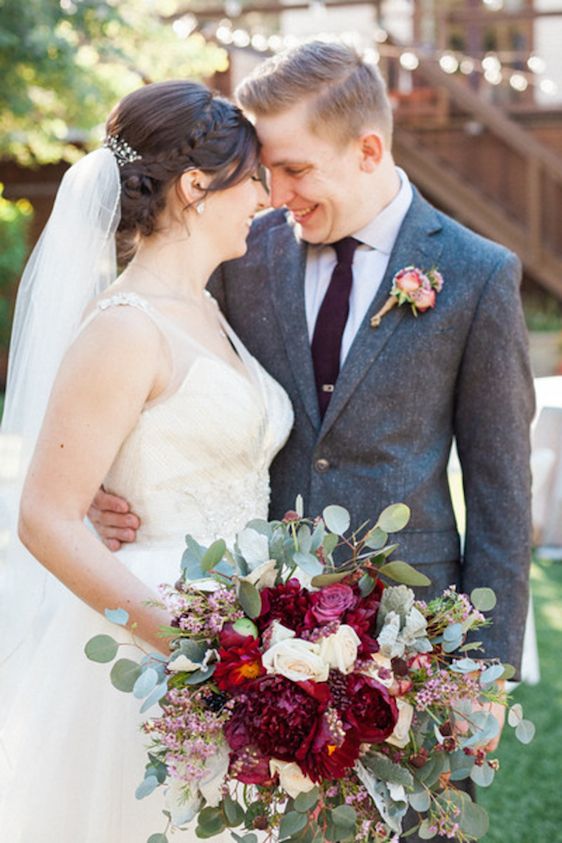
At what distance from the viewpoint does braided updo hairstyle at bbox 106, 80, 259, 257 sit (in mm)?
2588

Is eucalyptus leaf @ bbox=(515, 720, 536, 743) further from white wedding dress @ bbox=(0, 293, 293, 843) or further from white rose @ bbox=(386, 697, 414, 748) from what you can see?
white wedding dress @ bbox=(0, 293, 293, 843)

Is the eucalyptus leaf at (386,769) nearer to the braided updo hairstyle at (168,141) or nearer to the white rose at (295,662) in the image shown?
the white rose at (295,662)

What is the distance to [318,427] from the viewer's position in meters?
2.76

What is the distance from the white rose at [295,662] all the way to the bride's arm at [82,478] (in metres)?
0.51

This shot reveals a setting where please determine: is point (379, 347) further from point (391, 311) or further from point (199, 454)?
point (199, 454)

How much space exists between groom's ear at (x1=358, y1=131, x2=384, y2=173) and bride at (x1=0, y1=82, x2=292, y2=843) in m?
0.29

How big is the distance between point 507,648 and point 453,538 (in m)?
0.29

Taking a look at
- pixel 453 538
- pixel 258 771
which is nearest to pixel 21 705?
pixel 258 771

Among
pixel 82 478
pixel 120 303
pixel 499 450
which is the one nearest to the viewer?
pixel 82 478

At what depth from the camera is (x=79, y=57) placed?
1111 centimetres

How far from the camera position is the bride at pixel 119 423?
7.57 feet

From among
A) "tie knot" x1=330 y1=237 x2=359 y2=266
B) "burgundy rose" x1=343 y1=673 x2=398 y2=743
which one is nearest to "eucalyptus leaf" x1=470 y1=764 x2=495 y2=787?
"burgundy rose" x1=343 y1=673 x2=398 y2=743

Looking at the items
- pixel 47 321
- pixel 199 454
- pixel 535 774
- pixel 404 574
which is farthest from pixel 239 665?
pixel 535 774

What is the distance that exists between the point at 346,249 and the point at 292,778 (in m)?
1.45
